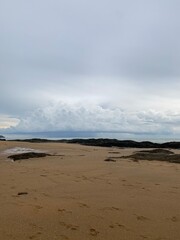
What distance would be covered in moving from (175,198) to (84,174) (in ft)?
13.2

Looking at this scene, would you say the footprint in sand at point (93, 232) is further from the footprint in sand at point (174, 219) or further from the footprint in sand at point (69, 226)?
the footprint in sand at point (174, 219)

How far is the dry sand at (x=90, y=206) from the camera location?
5.78 meters

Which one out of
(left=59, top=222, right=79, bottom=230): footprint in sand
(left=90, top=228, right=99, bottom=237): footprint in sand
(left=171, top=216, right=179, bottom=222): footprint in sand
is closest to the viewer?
(left=90, top=228, right=99, bottom=237): footprint in sand

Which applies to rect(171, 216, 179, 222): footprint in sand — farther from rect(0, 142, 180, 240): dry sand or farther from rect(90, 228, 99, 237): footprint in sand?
A: rect(90, 228, 99, 237): footprint in sand

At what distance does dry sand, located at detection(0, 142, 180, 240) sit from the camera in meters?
5.78

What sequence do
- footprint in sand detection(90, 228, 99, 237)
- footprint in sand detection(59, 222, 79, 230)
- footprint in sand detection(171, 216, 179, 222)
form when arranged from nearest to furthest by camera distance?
footprint in sand detection(90, 228, 99, 237), footprint in sand detection(59, 222, 79, 230), footprint in sand detection(171, 216, 179, 222)

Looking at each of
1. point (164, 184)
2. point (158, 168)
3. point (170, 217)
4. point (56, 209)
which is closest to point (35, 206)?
point (56, 209)

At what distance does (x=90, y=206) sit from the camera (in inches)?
285

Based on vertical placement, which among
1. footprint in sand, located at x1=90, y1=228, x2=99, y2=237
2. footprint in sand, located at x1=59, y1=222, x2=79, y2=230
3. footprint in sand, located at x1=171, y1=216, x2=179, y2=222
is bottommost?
footprint in sand, located at x1=90, y1=228, x2=99, y2=237

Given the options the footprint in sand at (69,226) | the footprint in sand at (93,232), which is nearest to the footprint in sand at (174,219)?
the footprint in sand at (93,232)

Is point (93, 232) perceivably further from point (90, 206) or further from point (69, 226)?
point (90, 206)

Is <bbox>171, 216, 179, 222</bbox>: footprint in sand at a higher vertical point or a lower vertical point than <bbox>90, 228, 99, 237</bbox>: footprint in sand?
higher

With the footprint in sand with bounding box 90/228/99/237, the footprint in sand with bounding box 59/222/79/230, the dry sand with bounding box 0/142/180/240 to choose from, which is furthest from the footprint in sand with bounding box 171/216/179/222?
the footprint in sand with bounding box 59/222/79/230

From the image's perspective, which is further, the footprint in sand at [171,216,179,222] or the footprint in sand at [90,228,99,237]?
the footprint in sand at [171,216,179,222]
